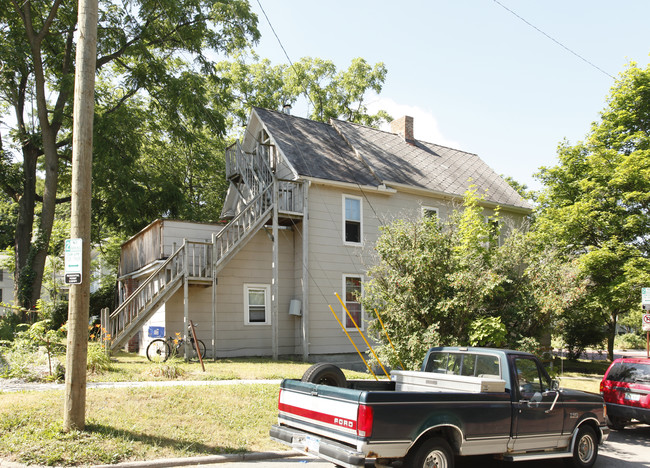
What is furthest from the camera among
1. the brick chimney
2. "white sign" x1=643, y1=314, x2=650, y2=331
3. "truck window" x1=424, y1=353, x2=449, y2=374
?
the brick chimney

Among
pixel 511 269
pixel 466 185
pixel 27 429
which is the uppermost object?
pixel 466 185

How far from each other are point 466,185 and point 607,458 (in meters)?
16.5

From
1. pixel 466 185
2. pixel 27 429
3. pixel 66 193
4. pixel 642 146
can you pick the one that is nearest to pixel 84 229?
pixel 27 429

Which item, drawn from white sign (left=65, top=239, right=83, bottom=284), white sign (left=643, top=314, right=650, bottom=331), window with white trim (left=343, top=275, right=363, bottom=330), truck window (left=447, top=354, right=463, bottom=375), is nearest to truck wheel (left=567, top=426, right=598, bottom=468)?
truck window (left=447, top=354, right=463, bottom=375)

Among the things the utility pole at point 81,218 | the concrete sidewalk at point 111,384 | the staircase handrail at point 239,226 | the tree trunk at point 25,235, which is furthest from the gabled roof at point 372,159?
the tree trunk at point 25,235

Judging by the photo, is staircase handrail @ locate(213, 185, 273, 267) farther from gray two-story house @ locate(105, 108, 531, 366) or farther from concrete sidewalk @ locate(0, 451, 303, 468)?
concrete sidewalk @ locate(0, 451, 303, 468)

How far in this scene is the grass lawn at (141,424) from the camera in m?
7.06

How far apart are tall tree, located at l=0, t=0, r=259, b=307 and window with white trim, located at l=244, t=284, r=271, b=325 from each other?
8729 millimetres

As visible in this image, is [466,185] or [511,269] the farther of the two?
[466,185]

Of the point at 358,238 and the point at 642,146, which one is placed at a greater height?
the point at 642,146

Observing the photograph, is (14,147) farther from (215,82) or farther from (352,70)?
(352,70)

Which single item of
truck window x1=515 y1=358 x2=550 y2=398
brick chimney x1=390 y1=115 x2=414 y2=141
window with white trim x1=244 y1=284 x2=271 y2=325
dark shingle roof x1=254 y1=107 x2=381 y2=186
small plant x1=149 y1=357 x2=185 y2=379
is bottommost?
small plant x1=149 y1=357 x2=185 y2=379

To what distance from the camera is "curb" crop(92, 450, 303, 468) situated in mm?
6996

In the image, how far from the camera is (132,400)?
9.27m
